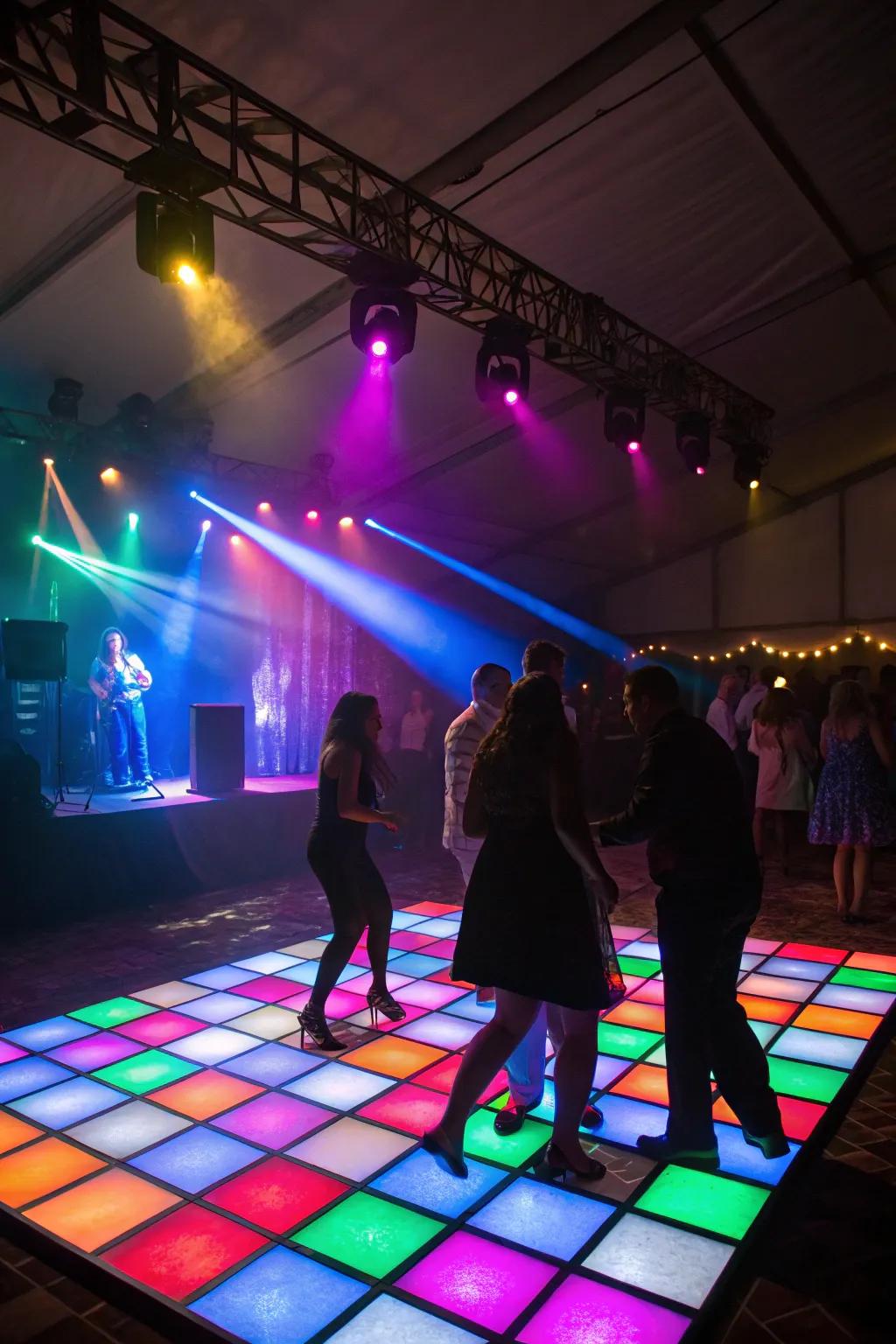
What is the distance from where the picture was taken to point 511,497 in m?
10.9

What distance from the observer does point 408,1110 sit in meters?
3.11

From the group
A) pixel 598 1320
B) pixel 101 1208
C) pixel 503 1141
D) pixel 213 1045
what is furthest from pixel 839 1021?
pixel 101 1208

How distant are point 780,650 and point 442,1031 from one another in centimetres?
1099

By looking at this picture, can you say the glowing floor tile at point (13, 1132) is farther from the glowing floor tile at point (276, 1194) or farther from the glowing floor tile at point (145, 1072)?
the glowing floor tile at point (276, 1194)

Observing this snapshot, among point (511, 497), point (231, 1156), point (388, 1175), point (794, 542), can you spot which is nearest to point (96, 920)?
point (231, 1156)

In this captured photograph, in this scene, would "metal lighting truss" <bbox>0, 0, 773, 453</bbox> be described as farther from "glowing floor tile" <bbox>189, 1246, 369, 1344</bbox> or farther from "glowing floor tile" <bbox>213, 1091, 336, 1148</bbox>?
"glowing floor tile" <bbox>189, 1246, 369, 1344</bbox>

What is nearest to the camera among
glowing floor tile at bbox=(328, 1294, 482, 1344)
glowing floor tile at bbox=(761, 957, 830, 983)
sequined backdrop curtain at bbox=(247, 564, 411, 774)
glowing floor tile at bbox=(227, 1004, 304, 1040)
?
glowing floor tile at bbox=(328, 1294, 482, 1344)

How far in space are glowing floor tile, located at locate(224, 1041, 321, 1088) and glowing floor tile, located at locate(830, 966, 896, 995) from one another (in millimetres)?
2661

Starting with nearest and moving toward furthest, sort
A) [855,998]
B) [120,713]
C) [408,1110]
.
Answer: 1. [408,1110]
2. [855,998]
3. [120,713]

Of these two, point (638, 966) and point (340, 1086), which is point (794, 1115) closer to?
point (340, 1086)

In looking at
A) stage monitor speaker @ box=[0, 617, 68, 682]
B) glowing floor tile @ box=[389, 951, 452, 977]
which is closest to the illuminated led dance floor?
glowing floor tile @ box=[389, 951, 452, 977]

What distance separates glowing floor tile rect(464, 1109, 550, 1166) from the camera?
2801 mm

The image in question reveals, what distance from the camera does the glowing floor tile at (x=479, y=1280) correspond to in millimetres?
2107

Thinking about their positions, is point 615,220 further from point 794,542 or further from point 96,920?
point 794,542
